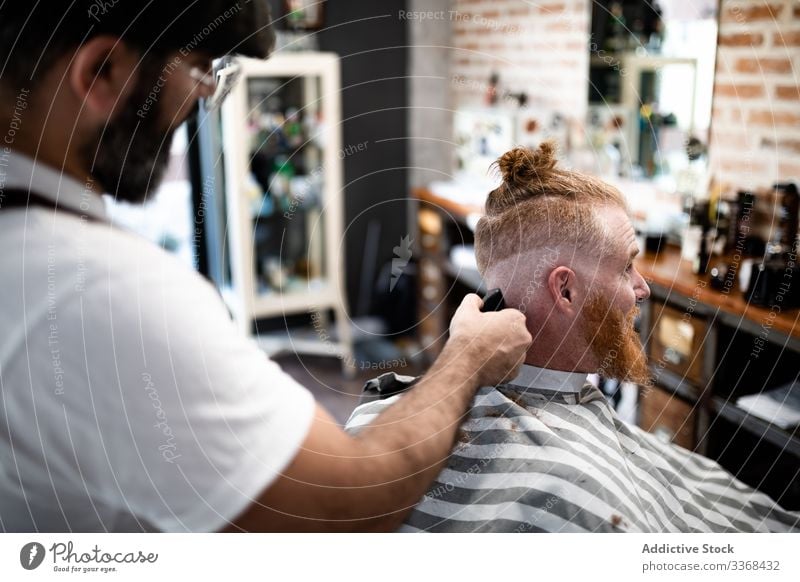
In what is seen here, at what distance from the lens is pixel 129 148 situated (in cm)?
100

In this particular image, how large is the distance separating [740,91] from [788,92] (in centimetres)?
15

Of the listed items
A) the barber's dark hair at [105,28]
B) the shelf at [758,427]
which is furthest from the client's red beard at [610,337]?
the barber's dark hair at [105,28]

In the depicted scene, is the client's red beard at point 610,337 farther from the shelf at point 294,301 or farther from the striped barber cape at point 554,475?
the shelf at point 294,301

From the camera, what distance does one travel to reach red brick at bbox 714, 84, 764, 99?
2123 millimetres

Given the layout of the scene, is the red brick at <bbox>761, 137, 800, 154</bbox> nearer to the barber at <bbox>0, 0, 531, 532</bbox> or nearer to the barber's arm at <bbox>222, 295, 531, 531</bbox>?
the barber's arm at <bbox>222, 295, 531, 531</bbox>

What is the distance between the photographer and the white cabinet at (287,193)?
130 inches

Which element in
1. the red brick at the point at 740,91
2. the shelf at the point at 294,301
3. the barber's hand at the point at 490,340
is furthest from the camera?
the shelf at the point at 294,301

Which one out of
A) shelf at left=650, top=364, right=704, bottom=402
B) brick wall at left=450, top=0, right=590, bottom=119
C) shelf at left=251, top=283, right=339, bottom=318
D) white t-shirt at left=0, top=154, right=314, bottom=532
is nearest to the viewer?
white t-shirt at left=0, top=154, right=314, bottom=532

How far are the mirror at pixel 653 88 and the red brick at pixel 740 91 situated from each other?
32mm

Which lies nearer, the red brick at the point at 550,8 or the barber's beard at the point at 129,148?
the barber's beard at the point at 129,148

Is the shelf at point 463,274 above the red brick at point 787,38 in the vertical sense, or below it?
below

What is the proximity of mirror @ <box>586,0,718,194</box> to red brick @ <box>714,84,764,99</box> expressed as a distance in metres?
0.03

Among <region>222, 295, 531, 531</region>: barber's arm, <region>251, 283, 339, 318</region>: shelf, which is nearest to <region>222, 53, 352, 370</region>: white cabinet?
<region>251, 283, 339, 318</region>: shelf
